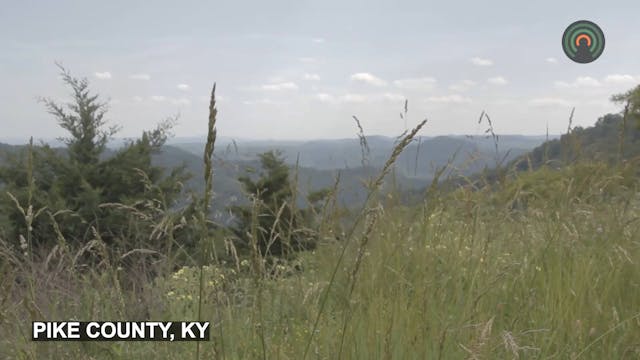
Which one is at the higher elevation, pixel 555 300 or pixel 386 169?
pixel 386 169

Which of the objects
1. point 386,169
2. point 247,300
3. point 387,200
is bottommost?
point 247,300

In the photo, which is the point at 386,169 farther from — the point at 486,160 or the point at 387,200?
the point at 486,160

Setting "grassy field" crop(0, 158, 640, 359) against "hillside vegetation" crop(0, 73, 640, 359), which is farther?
"grassy field" crop(0, 158, 640, 359)

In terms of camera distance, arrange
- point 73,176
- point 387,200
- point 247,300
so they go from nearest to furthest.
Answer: point 247,300, point 387,200, point 73,176

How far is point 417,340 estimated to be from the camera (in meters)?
2.15

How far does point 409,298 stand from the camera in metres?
2.61

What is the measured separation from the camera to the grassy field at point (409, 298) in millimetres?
2162

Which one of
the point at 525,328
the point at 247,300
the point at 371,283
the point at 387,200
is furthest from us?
the point at 387,200

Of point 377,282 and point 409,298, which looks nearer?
point 409,298

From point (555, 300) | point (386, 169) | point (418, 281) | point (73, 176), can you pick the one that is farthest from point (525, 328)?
point (73, 176)

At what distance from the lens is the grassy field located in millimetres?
2162

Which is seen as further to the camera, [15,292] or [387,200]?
[387,200]

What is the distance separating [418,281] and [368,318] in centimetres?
38

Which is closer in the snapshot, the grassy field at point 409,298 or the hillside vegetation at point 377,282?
the hillside vegetation at point 377,282
